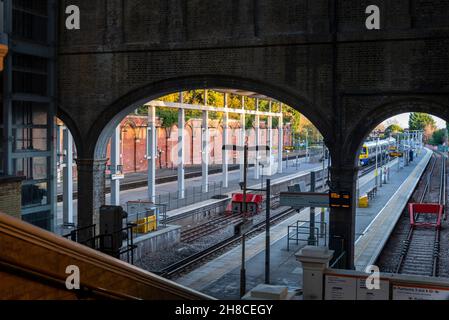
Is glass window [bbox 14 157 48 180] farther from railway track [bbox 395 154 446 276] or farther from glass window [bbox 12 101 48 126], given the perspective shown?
railway track [bbox 395 154 446 276]

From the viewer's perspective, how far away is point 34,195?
1711cm

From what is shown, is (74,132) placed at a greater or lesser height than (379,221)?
greater

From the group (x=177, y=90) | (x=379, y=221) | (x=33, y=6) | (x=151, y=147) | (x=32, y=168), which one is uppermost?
(x=33, y=6)

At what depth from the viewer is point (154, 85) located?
55.5ft

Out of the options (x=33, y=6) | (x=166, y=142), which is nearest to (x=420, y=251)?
(x=33, y=6)

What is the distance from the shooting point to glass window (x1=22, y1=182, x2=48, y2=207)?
55.0 ft

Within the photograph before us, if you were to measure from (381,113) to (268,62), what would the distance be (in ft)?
11.0

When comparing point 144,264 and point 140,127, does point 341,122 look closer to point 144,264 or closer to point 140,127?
point 144,264

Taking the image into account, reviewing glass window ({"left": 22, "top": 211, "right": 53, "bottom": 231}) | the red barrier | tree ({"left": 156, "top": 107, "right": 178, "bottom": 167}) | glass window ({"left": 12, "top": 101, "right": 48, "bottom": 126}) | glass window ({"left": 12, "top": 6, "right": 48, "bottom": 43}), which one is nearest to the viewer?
glass window ({"left": 12, "top": 6, "right": 48, "bottom": 43})

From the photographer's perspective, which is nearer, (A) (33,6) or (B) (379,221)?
(A) (33,6)

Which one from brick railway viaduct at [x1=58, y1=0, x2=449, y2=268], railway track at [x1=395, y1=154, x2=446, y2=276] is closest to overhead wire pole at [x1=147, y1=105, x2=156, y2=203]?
brick railway viaduct at [x1=58, y1=0, x2=449, y2=268]

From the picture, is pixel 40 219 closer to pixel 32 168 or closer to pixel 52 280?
pixel 32 168

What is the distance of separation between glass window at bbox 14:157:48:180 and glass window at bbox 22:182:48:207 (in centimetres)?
24

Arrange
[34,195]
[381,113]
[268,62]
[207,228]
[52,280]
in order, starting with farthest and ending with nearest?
[207,228], [34,195], [268,62], [381,113], [52,280]
